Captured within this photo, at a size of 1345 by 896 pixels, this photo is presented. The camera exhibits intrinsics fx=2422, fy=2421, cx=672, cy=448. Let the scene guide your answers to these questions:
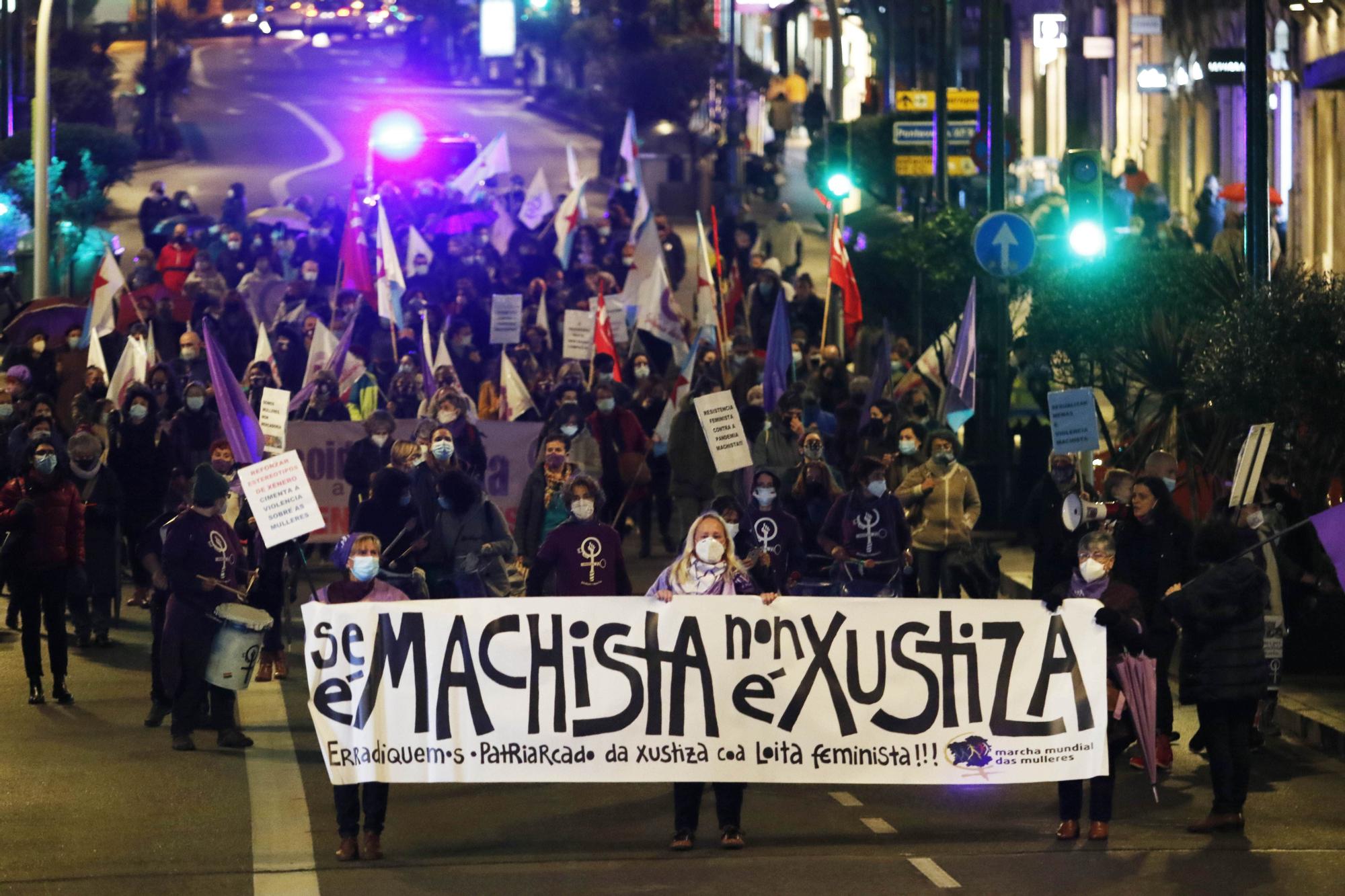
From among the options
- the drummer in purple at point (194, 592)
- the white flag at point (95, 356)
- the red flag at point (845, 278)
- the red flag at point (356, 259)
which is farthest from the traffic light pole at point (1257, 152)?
the red flag at point (356, 259)

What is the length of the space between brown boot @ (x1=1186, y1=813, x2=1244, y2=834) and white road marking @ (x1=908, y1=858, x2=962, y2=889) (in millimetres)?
1387

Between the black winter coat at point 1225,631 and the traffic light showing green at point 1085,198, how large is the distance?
1224 centimetres

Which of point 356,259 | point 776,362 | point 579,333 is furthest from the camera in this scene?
point 356,259

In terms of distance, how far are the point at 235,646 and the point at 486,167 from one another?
79.7 feet

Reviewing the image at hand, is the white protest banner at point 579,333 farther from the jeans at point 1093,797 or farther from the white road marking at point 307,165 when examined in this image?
the white road marking at point 307,165

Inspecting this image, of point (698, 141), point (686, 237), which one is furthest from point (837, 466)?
point (698, 141)

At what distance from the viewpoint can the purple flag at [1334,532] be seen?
35.1 ft

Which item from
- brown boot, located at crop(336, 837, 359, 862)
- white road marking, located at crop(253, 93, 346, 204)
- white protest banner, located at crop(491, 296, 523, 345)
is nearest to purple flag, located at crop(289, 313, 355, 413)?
white protest banner, located at crop(491, 296, 523, 345)

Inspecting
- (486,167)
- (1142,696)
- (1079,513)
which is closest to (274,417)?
(1079,513)

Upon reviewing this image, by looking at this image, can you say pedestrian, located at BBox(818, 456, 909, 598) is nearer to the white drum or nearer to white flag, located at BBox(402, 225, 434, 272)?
the white drum

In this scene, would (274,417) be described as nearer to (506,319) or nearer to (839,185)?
(506,319)

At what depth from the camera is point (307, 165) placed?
59469 millimetres

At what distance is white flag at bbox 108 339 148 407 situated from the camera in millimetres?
21797

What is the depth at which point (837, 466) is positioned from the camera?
64.6 ft
